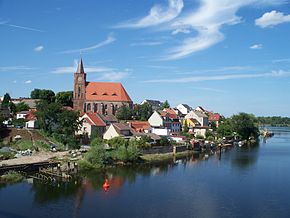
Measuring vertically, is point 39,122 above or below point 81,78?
below

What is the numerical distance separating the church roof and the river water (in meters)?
31.9

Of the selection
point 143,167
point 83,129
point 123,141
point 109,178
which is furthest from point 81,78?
point 109,178

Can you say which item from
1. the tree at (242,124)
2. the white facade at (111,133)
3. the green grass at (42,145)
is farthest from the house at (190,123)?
the green grass at (42,145)

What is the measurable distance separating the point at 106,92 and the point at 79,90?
4737 millimetres

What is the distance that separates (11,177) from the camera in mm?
27312

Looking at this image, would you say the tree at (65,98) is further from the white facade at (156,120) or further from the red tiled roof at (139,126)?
the red tiled roof at (139,126)

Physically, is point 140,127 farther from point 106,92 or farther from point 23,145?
point 23,145

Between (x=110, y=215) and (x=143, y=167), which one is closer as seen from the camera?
→ (x=110, y=215)

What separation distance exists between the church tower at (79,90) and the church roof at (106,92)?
903 mm

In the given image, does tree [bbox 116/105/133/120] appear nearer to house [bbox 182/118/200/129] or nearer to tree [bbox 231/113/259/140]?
house [bbox 182/118/200/129]

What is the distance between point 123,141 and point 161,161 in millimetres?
4695

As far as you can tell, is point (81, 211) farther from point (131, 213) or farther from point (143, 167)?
point (143, 167)

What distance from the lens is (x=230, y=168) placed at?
3822cm

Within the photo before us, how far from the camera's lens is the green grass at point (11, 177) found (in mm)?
26923
